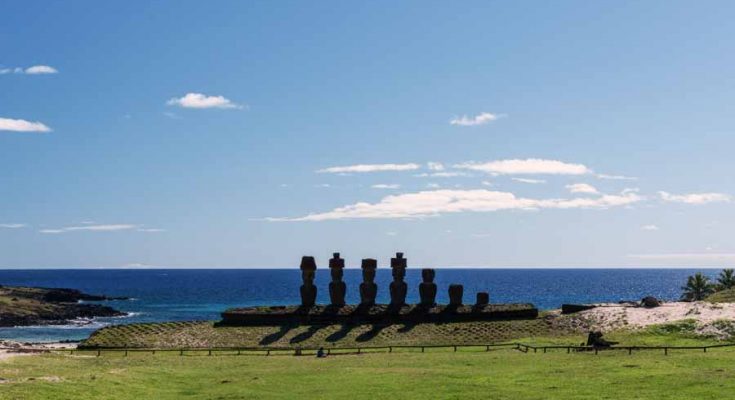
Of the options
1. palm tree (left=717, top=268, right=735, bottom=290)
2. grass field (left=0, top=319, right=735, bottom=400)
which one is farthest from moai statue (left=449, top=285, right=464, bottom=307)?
palm tree (left=717, top=268, right=735, bottom=290)

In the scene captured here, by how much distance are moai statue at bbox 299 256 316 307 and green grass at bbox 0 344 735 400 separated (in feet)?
80.1

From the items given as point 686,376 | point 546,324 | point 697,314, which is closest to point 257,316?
point 546,324

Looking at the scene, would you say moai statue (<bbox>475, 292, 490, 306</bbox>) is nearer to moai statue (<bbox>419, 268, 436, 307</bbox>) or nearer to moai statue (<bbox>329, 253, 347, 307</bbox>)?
moai statue (<bbox>419, 268, 436, 307</bbox>)

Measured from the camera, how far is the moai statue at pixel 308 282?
78125 mm

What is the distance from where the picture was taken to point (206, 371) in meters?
46.8

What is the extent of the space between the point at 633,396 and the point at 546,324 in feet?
112

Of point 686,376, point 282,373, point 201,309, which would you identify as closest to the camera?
point 686,376

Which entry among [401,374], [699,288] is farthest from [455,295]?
[699,288]

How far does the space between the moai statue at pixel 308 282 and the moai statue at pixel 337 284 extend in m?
1.84

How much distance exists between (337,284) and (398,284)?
5987 mm

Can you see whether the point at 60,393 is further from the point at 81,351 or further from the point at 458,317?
the point at 458,317

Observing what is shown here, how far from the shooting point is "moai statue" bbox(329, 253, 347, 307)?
78.1m

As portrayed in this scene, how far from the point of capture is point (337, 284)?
79.1 m

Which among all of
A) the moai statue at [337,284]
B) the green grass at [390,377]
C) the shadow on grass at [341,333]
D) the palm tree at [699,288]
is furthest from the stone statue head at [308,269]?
the palm tree at [699,288]
